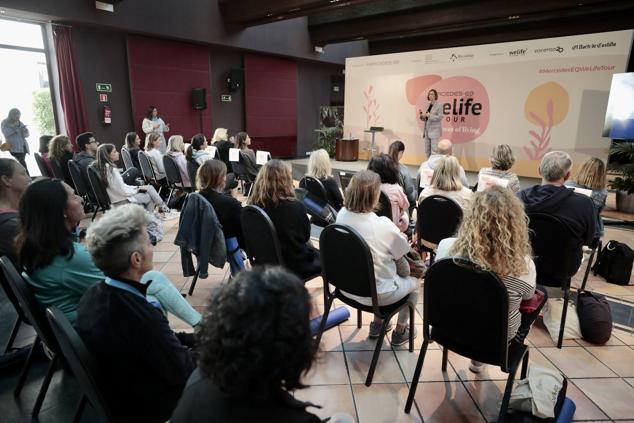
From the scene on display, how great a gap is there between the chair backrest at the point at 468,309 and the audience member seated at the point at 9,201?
2.04 meters

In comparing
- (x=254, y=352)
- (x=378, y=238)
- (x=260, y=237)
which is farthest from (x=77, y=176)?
(x=254, y=352)

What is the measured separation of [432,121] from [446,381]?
6.60 m

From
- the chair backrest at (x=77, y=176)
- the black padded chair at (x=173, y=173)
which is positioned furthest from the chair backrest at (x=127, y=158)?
the chair backrest at (x=77, y=176)

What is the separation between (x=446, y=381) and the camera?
6.71 feet

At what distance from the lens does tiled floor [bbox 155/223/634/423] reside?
182 centimetres

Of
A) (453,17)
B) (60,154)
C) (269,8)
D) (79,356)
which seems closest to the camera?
(79,356)

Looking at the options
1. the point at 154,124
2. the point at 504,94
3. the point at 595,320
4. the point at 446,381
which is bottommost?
the point at 446,381

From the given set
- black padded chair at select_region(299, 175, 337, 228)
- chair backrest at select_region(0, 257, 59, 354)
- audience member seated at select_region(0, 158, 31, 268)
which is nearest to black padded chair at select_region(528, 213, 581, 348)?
black padded chair at select_region(299, 175, 337, 228)

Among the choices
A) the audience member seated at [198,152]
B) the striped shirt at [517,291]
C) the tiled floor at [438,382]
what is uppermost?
the audience member seated at [198,152]

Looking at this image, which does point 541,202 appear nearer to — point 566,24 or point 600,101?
point 600,101

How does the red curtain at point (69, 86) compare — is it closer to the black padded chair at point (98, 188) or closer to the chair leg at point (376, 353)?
the black padded chair at point (98, 188)

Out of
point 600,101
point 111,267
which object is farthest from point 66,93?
point 600,101

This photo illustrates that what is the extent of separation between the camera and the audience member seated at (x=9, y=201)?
1.96m

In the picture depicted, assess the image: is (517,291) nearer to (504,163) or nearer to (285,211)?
(285,211)
